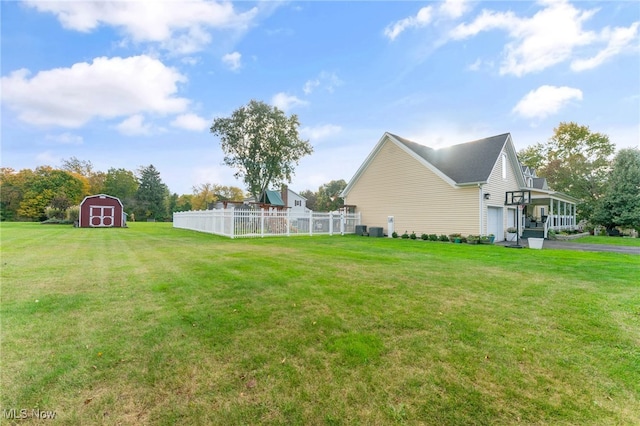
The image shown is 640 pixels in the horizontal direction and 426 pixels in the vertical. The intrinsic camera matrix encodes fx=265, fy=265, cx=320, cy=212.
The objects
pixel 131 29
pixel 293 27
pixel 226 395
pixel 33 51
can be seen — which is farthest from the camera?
pixel 293 27

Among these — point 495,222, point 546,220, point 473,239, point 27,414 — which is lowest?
point 27,414

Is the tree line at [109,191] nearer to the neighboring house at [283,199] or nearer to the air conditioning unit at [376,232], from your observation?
the neighboring house at [283,199]

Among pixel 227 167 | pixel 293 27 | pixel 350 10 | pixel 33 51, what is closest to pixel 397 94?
pixel 350 10

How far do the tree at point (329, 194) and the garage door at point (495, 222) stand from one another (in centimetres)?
3031

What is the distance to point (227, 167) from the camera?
93.8 feet

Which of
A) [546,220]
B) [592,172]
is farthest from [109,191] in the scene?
[592,172]

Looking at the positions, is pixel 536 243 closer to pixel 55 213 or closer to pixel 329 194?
pixel 329 194

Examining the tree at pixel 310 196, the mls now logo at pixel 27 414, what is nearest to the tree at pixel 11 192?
the tree at pixel 310 196

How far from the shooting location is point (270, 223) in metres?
15.6

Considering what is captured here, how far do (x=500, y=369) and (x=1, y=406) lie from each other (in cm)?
393

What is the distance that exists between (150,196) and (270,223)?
5088 cm

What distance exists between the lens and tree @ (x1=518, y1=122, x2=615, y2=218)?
27.4 meters

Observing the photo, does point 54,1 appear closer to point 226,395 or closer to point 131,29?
point 131,29

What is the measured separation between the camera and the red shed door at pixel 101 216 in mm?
25391
